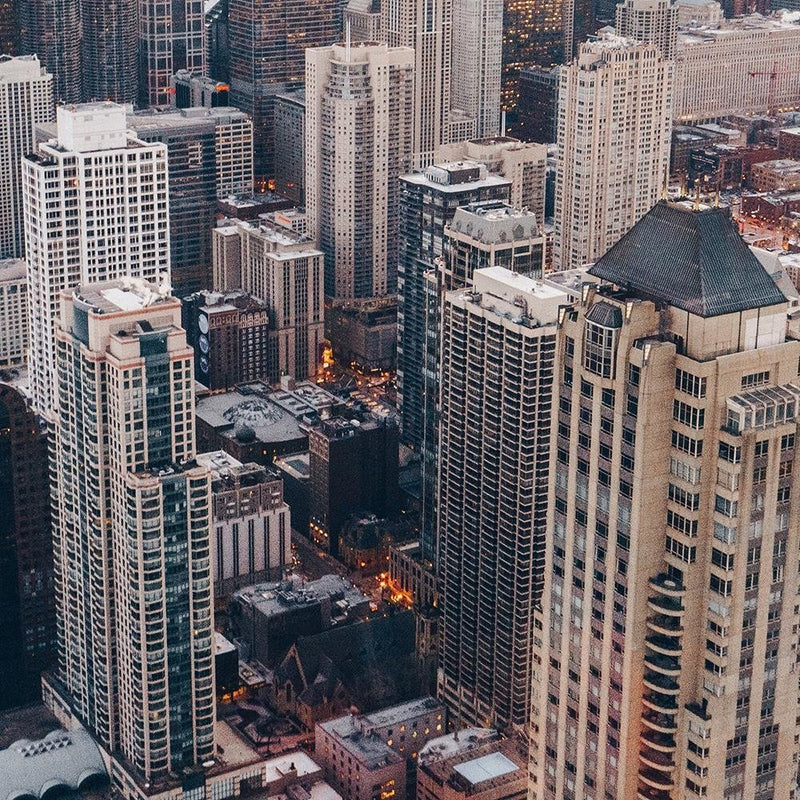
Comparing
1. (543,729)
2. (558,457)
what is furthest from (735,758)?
(558,457)

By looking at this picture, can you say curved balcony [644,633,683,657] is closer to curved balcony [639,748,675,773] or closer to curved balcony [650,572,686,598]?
curved balcony [650,572,686,598]

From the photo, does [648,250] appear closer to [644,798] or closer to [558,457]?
[558,457]

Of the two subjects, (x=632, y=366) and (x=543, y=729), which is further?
(x=543, y=729)

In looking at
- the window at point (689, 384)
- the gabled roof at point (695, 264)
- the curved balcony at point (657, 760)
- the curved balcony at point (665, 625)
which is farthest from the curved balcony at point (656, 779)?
the gabled roof at point (695, 264)

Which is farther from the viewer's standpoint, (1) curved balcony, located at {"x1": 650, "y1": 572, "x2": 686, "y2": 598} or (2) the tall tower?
(1) curved balcony, located at {"x1": 650, "y1": 572, "x2": 686, "y2": 598}

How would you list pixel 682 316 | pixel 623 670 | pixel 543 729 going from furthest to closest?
pixel 543 729 → pixel 623 670 → pixel 682 316

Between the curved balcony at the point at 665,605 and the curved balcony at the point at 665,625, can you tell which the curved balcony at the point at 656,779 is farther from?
the curved balcony at the point at 665,605

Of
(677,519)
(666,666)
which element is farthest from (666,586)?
(666,666)

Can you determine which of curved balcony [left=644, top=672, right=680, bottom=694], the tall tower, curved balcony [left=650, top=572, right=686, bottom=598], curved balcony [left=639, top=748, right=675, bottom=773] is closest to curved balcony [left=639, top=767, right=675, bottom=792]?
the tall tower
